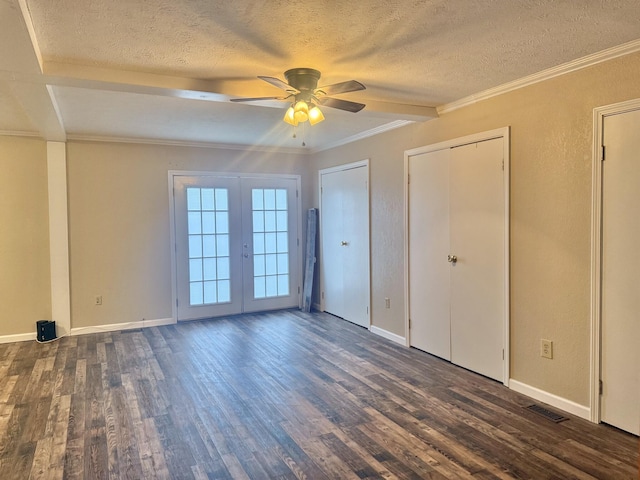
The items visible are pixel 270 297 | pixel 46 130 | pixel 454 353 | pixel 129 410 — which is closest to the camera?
pixel 129 410

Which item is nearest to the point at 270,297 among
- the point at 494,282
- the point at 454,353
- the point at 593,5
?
the point at 454,353

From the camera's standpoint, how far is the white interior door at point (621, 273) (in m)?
2.59

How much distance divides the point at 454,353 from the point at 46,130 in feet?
15.4

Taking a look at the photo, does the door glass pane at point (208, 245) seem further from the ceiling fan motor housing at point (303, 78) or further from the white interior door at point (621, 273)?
the white interior door at point (621, 273)

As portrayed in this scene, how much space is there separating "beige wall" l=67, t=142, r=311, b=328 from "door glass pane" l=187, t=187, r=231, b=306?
12.4 inches

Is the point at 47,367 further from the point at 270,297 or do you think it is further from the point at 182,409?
the point at 270,297

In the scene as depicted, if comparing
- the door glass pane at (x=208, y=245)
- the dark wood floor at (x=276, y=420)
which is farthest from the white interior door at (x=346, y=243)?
the door glass pane at (x=208, y=245)

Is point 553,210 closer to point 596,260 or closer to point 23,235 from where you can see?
point 596,260

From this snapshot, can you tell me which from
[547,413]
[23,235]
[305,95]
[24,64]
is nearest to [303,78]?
[305,95]

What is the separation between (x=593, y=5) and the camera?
2041mm

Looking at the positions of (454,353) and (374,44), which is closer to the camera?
(374,44)

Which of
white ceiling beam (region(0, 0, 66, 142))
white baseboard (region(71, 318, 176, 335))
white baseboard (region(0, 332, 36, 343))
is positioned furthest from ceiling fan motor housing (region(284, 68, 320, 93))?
white baseboard (region(0, 332, 36, 343))

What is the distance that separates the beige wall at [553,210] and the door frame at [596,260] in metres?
0.04

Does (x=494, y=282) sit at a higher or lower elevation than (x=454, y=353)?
higher
